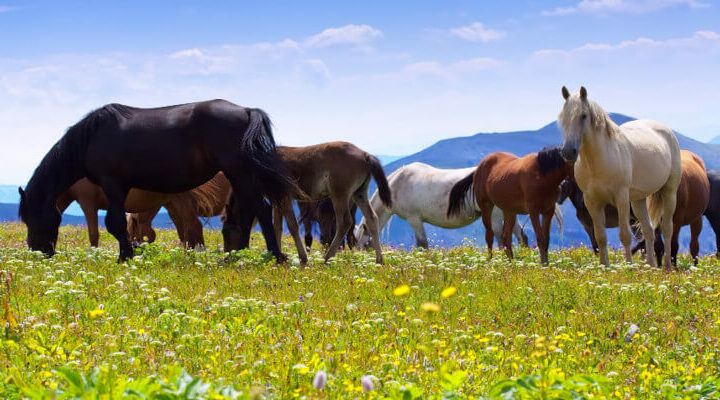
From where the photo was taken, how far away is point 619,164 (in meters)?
11.9

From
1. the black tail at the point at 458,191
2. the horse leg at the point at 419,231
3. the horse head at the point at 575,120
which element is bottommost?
the horse leg at the point at 419,231

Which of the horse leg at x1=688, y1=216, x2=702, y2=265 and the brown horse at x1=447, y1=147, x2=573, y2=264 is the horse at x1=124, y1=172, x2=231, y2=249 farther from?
the horse leg at x1=688, y1=216, x2=702, y2=265

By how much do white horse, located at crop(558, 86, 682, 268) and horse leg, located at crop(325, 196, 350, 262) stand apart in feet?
12.0

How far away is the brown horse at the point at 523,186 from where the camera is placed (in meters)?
12.8

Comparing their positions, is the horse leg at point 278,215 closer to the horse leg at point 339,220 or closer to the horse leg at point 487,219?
the horse leg at point 339,220

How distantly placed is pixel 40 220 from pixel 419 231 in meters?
9.72

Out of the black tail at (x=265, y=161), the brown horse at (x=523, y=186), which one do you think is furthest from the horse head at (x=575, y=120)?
the black tail at (x=265, y=161)

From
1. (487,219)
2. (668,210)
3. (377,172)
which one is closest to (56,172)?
(377,172)

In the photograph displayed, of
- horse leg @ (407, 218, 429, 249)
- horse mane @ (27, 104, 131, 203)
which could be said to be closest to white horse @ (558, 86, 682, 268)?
horse leg @ (407, 218, 429, 249)

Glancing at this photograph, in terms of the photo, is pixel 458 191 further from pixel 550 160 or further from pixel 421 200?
pixel 550 160

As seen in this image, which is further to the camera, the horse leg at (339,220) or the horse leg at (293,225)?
the horse leg at (339,220)

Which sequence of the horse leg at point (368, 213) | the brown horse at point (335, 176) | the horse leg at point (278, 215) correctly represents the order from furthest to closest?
the horse leg at point (368, 213), the brown horse at point (335, 176), the horse leg at point (278, 215)

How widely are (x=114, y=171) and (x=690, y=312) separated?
886 cm

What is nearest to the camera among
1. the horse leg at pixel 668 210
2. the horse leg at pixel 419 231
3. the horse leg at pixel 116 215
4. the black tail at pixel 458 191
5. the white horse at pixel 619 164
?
the white horse at pixel 619 164
